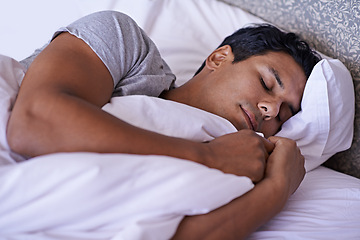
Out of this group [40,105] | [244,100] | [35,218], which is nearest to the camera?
[35,218]

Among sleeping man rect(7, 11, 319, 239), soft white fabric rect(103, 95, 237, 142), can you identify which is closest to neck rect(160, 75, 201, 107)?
sleeping man rect(7, 11, 319, 239)

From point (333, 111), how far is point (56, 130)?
2.67 ft

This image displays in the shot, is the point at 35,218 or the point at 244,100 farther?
the point at 244,100

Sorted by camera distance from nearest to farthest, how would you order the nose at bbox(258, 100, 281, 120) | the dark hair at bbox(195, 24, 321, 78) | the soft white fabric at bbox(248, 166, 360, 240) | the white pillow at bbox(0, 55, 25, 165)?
the white pillow at bbox(0, 55, 25, 165), the soft white fabric at bbox(248, 166, 360, 240), the nose at bbox(258, 100, 281, 120), the dark hair at bbox(195, 24, 321, 78)

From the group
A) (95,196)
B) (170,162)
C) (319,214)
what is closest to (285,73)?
(319,214)

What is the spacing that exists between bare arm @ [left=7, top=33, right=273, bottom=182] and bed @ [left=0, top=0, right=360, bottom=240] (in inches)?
2.0

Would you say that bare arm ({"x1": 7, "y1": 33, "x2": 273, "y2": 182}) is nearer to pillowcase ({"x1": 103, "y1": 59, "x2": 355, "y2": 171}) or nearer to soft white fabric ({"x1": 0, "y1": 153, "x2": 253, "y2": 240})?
soft white fabric ({"x1": 0, "y1": 153, "x2": 253, "y2": 240})

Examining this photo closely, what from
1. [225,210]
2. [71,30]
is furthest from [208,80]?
[225,210]

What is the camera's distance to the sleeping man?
718 mm

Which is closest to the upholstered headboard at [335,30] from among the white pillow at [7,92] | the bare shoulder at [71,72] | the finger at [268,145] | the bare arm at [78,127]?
the finger at [268,145]

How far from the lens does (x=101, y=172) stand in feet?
2.09

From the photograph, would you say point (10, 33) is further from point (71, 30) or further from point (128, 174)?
point (128, 174)

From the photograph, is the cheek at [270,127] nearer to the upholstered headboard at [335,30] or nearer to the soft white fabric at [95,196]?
the upholstered headboard at [335,30]

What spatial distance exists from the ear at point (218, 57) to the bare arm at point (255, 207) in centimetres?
36
